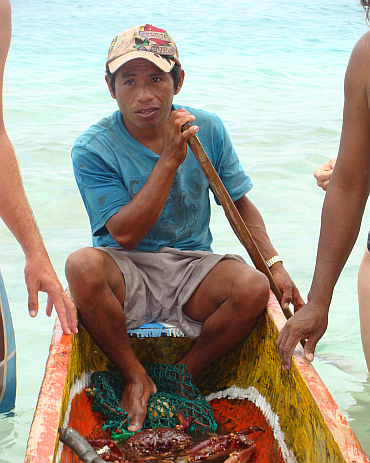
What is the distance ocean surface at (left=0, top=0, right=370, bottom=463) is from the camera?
371 centimetres

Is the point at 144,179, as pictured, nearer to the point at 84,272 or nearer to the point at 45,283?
the point at 84,272

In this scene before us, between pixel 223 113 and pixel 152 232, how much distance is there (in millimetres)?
8342

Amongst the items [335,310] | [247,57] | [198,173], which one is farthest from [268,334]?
[247,57]

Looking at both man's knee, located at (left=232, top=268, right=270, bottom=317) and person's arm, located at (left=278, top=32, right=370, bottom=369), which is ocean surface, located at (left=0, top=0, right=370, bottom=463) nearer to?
man's knee, located at (left=232, top=268, right=270, bottom=317)

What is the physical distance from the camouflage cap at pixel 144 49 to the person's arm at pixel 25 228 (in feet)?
1.40

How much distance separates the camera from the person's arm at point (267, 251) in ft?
8.20

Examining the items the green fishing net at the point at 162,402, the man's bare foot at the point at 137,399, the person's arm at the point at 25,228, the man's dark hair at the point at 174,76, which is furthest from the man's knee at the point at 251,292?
the man's dark hair at the point at 174,76

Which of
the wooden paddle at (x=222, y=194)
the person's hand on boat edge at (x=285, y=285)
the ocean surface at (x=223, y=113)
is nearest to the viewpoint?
the wooden paddle at (x=222, y=194)

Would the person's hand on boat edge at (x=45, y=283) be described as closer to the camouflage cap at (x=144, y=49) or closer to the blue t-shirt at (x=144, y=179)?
the blue t-shirt at (x=144, y=179)

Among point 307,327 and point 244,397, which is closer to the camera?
point 307,327

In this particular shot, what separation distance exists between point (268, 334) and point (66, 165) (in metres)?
5.61

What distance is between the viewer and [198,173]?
2.54 meters

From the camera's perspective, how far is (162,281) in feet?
8.13

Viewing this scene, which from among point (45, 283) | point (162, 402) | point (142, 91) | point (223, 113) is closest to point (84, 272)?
point (45, 283)
